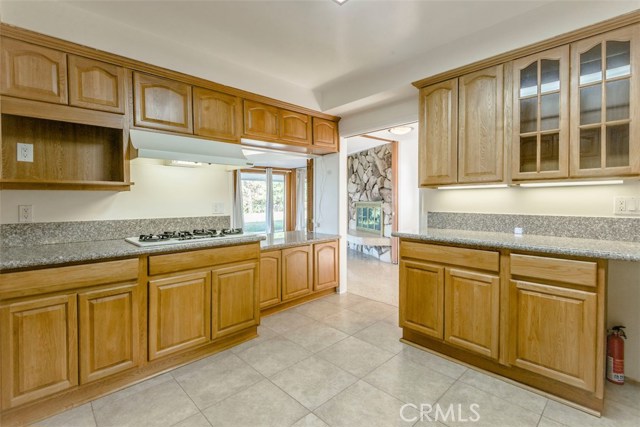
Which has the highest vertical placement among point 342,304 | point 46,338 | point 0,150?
point 0,150

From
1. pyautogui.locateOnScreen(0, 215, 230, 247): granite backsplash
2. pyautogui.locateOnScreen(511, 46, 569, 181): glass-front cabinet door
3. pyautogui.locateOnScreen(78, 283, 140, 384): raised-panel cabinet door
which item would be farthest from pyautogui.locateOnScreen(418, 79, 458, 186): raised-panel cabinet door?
pyautogui.locateOnScreen(78, 283, 140, 384): raised-panel cabinet door

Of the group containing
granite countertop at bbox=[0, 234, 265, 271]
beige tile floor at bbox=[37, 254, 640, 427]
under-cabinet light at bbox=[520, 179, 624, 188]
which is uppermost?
under-cabinet light at bbox=[520, 179, 624, 188]

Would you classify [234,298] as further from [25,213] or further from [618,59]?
[618,59]

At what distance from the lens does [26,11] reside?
1.88 m

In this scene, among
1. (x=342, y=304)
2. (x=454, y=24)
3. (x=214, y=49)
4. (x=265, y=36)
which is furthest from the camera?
(x=342, y=304)

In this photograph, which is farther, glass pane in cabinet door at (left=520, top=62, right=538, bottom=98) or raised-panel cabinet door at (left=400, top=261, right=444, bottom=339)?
raised-panel cabinet door at (left=400, top=261, right=444, bottom=339)

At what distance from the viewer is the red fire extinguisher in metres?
1.90

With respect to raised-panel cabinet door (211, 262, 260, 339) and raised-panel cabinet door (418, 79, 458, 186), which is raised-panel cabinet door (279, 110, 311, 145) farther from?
raised-panel cabinet door (211, 262, 260, 339)

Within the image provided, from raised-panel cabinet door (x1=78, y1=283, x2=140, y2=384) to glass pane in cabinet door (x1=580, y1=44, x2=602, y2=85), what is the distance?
10.7ft

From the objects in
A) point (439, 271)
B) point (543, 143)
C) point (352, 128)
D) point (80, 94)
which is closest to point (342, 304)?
point (439, 271)

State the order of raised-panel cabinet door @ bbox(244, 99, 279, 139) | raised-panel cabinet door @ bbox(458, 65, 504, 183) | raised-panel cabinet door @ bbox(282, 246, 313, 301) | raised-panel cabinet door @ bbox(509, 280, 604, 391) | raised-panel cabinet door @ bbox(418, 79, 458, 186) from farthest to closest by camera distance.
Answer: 1. raised-panel cabinet door @ bbox(282, 246, 313, 301)
2. raised-panel cabinet door @ bbox(244, 99, 279, 139)
3. raised-panel cabinet door @ bbox(418, 79, 458, 186)
4. raised-panel cabinet door @ bbox(458, 65, 504, 183)
5. raised-panel cabinet door @ bbox(509, 280, 604, 391)

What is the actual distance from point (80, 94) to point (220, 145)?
1.00 metres

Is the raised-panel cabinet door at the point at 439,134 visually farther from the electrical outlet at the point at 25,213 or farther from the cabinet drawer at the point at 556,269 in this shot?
the electrical outlet at the point at 25,213

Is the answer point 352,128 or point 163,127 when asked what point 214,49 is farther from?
point 352,128
